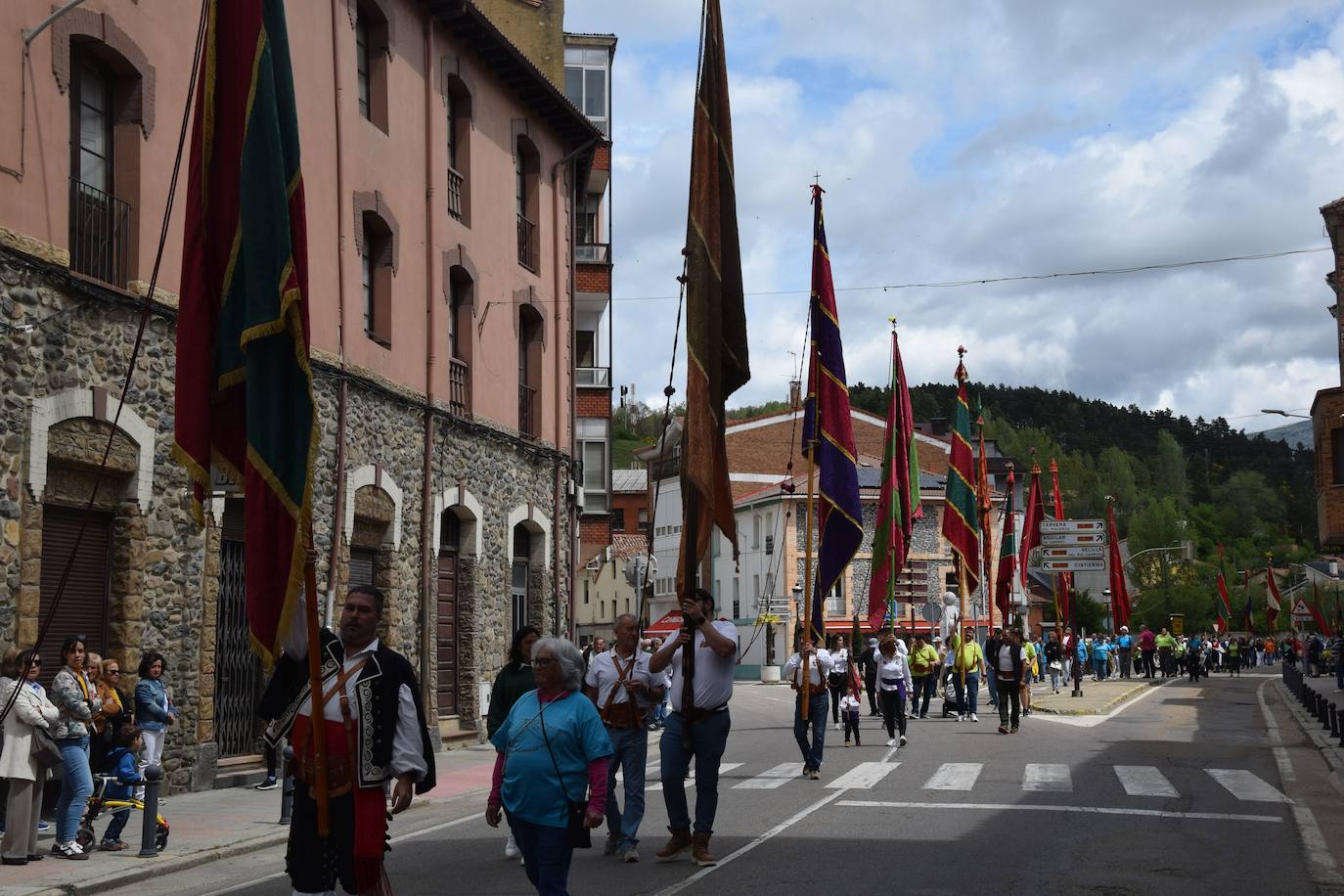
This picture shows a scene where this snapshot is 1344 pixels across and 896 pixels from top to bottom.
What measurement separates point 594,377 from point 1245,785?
21164 mm

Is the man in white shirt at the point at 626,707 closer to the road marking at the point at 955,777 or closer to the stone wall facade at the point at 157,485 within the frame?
the road marking at the point at 955,777

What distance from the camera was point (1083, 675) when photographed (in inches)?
2298

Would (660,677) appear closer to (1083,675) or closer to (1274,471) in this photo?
(1083,675)

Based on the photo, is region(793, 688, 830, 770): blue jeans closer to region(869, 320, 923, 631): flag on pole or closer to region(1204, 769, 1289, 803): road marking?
region(1204, 769, 1289, 803): road marking

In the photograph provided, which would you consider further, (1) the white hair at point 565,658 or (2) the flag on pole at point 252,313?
(1) the white hair at point 565,658

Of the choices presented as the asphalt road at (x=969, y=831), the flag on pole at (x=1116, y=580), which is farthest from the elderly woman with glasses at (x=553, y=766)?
the flag on pole at (x=1116, y=580)

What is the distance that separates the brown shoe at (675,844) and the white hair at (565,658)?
3640 millimetres

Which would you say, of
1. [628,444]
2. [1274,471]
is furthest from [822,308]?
[1274,471]

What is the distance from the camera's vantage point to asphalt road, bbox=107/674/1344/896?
394 inches

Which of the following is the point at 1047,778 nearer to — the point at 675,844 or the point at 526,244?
the point at 675,844

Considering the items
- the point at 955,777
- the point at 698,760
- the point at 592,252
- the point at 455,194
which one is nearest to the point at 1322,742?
the point at 955,777

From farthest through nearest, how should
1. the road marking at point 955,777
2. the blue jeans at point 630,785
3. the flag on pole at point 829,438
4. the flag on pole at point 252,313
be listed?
the flag on pole at point 829,438
the road marking at point 955,777
the blue jeans at point 630,785
the flag on pole at point 252,313

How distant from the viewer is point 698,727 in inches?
414

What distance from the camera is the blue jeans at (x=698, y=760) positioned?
10.5 meters
